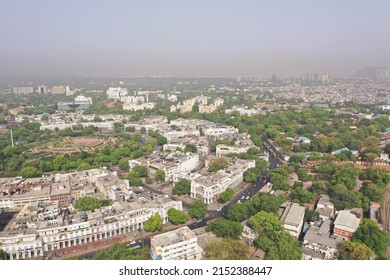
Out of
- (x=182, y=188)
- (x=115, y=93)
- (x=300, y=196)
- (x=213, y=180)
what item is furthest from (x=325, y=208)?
(x=115, y=93)

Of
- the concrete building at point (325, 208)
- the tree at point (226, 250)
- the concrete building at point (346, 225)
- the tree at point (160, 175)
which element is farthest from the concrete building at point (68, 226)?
the concrete building at point (346, 225)

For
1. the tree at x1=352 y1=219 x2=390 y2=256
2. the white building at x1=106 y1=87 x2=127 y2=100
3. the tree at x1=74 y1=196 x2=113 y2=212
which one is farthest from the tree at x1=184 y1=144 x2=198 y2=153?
the white building at x1=106 y1=87 x2=127 y2=100

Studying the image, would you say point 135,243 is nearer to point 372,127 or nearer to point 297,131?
point 297,131

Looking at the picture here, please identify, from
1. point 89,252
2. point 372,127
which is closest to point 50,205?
point 89,252

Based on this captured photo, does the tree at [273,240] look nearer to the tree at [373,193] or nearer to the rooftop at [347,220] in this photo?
the rooftop at [347,220]

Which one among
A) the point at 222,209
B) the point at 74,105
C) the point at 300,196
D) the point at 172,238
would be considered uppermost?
the point at 74,105

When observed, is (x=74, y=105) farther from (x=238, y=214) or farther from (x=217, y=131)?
(x=238, y=214)
